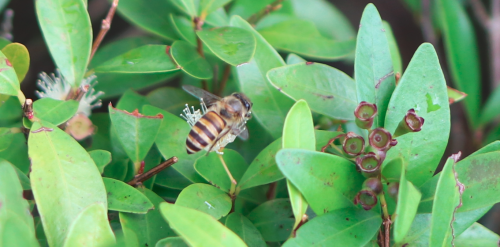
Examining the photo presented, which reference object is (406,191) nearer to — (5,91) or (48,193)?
(48,193)

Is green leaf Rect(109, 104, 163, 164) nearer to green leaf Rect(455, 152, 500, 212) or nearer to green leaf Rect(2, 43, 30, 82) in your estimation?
green leaf Rect(2, 43, 30, 82)

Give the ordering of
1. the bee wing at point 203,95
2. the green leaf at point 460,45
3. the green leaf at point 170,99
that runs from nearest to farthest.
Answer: the bee wing at point 203,95 < the green leaf at point 170,99 < the green leaf at point 460,45

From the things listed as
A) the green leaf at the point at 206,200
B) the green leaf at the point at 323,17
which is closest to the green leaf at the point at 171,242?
the green leaf at the point at 206,200

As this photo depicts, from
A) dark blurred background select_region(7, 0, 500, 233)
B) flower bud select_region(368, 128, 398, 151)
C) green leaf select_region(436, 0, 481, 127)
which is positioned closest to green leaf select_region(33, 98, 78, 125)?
flower bud select_region(368, 128, 398, 151)

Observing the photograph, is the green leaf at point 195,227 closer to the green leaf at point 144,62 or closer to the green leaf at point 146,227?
the green leaf at point 146,227

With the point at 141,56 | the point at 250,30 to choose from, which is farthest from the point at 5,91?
the point at 250,30

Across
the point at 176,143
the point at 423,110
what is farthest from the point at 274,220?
the point at 423,110
